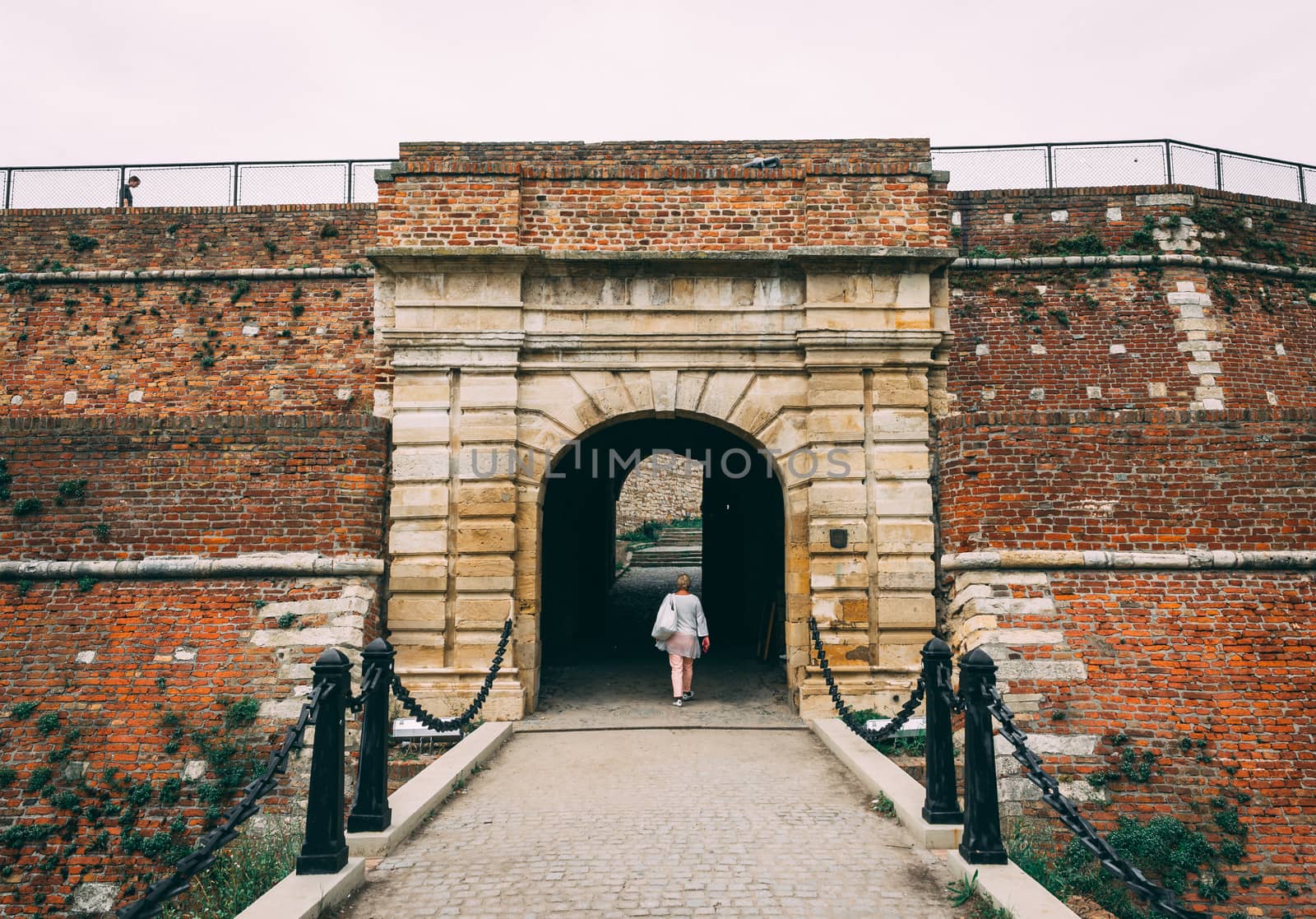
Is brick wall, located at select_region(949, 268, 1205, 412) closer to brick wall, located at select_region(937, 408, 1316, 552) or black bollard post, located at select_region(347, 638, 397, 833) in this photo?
brick wall, located at select_region(937, 408, 1316, 552)

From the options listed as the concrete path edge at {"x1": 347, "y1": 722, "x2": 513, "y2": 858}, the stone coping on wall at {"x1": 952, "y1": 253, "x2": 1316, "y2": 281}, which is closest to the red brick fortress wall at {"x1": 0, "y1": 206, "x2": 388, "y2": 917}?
the concrete path edge at {"x1": 347, "y1": 722, "x2": 513, "y2": 858}

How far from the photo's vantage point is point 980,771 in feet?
14.9

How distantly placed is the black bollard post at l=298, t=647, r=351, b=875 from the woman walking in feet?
16.0

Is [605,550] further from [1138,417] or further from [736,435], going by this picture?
[1138,417]

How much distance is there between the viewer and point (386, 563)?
8984 millimetres

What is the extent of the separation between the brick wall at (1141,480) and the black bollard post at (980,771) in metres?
4.01

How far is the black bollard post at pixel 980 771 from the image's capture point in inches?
176

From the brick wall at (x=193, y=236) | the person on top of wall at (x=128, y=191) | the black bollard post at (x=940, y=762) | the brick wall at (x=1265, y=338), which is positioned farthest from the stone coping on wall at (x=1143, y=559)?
the person on top of wall at (x=128, y=191)

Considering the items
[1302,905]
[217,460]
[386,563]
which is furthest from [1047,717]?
[217,460]

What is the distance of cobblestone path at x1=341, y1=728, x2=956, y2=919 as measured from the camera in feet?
13.8

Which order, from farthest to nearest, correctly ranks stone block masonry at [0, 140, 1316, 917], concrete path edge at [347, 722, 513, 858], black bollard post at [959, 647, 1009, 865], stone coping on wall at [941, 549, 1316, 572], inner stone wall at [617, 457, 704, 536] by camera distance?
inner stone wall at [617, 457, 704, 536] < stone coping on wall at [941, 549, 1316, 572] < stone block masonry at [0, 140, 1316, 917] < concrete path edge at [347, 722, 513, 858] < black bollard post at [959, 647, 1009, 865]

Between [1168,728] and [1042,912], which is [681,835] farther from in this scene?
[1168,728]

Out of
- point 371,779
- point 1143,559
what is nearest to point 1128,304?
point 1143,559

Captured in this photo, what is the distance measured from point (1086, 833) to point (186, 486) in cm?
856
